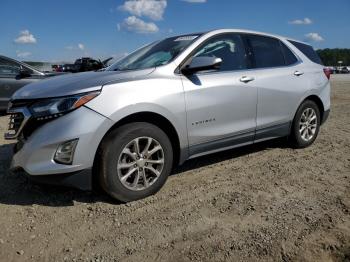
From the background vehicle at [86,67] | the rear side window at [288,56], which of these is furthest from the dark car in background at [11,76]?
the rear side window at [288,56]

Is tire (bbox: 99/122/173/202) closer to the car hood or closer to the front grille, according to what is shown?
the car hood

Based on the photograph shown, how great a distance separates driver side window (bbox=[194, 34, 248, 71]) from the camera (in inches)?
181

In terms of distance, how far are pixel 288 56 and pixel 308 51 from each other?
0.64 metres

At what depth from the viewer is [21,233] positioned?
130 inches

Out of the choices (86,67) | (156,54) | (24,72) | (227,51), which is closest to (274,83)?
(227,51)

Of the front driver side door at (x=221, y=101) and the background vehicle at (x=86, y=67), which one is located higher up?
the background vehicle at (x=86, y=67)

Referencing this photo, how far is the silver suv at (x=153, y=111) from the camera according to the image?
353cm

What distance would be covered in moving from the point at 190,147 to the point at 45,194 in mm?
1611

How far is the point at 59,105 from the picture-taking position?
352cm

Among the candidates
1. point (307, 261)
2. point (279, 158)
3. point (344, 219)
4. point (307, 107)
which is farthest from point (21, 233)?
point (307, 107)

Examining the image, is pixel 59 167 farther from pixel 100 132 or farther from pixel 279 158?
pixel 279 158

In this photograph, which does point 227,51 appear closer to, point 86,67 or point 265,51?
point 265,51

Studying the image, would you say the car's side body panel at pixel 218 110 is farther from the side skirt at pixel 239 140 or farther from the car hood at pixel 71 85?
the car hood at pixel 71 85

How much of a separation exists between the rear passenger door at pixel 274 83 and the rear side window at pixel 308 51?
31 cm
